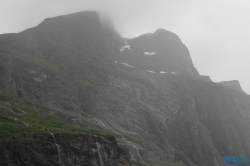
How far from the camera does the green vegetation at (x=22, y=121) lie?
57.2 m

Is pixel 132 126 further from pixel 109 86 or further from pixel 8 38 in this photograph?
pixel 8 38

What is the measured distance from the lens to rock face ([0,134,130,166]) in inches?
1980

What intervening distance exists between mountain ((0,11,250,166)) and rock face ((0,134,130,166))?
0.19 m

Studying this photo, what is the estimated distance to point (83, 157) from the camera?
62.5 metres

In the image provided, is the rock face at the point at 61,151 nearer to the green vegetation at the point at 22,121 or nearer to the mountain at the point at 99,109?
the mountain at the point at 99,109

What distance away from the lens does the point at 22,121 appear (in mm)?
65875

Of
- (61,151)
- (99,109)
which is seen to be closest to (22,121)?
(61,151)

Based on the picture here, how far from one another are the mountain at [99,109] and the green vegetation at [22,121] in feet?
0.81

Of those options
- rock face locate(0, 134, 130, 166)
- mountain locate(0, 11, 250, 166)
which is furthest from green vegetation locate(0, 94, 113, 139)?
rock face locate(0, 134, 130, 166)

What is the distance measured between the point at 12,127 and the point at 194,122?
88.0m

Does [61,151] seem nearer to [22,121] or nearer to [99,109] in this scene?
[22,121]

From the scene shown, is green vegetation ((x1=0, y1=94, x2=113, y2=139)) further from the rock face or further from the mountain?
the rock face

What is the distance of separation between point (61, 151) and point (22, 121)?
13.6 m

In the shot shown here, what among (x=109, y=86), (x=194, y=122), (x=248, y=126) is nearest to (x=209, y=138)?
(x=194, y=122)
